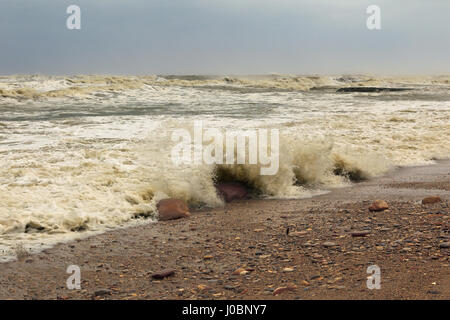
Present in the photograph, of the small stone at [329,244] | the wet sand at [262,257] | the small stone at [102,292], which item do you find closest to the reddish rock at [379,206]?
the wet sand at [262,257]

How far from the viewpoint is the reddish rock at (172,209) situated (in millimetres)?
5973

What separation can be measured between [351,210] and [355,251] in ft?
5.31

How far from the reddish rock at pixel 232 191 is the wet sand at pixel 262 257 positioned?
64 cm

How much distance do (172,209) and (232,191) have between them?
1.20 meters

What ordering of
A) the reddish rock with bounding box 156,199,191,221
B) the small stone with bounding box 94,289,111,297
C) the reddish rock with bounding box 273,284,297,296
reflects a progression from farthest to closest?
1. the reddish rock with bounding box 156,199,191,221
2. the small stone with bounding box 94,289,111,297
3. the reddish rock with bounding box 273,284,297,296

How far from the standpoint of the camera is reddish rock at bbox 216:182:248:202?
22.6 feet

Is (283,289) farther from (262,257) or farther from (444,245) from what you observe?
(444,245)

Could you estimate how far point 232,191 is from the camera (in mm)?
7004

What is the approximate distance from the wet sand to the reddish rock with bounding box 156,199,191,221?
165 mm

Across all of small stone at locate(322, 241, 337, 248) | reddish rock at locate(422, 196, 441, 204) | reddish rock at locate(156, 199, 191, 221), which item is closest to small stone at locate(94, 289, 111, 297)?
small stone at locate(322, 241, 337, 248)

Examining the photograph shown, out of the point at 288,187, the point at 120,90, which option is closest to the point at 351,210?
the point at 288,187

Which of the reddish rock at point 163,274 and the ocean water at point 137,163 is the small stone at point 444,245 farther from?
the ocean water at point 137,163

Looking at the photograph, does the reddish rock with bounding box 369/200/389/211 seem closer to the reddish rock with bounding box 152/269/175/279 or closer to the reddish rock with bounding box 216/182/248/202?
the reddish rock with bounding box 216/182/248/202
